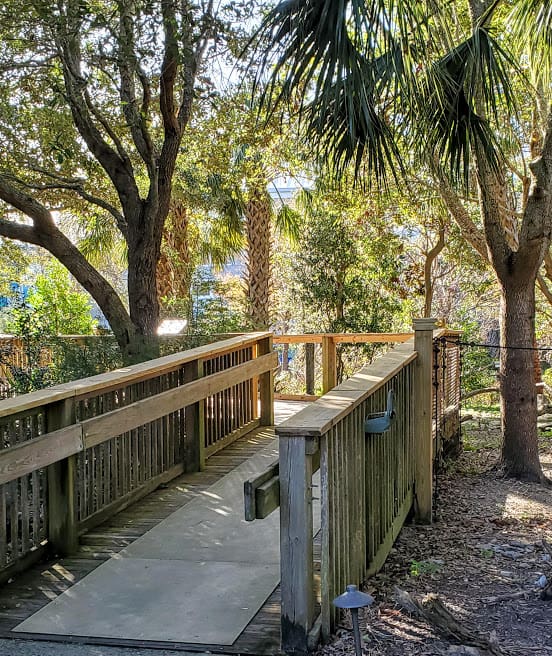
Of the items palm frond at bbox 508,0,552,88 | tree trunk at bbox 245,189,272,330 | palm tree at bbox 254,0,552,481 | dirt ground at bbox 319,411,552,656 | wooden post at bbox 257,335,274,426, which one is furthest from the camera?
tree trunk at bbox 245,189,272,330

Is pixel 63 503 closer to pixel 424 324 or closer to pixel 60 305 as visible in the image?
pixel 424 324

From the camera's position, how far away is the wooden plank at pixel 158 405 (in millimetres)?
4543

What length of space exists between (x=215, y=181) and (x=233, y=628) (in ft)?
34.2

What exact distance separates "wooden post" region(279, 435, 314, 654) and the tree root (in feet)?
1.70

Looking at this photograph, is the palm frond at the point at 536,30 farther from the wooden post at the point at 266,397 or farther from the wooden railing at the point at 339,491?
the wooden post at the point at 266,397

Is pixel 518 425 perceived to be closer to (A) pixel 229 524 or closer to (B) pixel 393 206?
(A) pixel 229 524

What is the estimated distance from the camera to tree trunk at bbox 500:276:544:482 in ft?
24.7

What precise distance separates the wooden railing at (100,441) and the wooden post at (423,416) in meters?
1.75

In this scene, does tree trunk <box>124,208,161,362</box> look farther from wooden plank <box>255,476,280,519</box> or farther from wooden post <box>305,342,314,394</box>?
wooden plank <box>255,476,280,519</box>

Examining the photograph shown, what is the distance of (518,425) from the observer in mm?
7602

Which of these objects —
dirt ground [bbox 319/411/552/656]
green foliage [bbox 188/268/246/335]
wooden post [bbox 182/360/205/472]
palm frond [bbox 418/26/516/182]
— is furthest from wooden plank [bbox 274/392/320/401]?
palm frond [bbox 418/26/516/182]

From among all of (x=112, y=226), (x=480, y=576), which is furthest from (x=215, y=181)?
(x=480, y=576)

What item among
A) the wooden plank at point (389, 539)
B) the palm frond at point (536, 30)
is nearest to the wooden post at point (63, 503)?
the wooden plank at point (389, 539)

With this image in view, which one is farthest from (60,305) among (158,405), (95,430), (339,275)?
(95,430)
